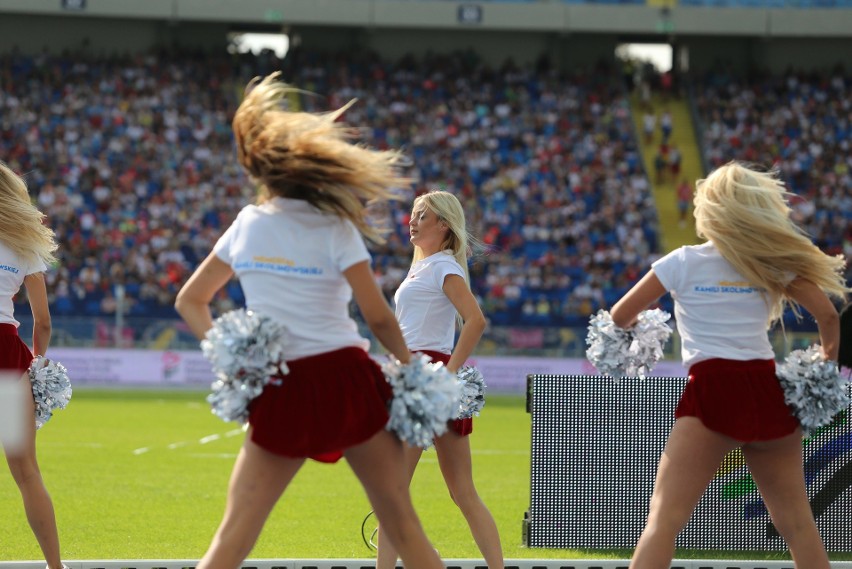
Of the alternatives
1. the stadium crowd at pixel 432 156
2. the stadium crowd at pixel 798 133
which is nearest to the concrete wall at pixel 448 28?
the stadium crowd at pixel 432 156

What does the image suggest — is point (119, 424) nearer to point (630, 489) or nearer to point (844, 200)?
point (630, 489)

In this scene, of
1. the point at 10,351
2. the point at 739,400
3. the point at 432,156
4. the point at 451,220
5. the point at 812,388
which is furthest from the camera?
the point at 432,156

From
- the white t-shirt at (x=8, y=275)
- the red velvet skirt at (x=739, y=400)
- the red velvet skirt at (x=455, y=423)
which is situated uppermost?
the white t-shirt at (x=8, y=275)

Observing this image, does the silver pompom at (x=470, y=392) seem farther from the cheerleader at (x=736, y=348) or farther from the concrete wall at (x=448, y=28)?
the concrete wall at (x=448, y=28)

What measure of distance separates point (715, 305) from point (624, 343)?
626 millimetres

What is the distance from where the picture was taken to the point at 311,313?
4105 mm

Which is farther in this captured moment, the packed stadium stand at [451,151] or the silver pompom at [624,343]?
the packed stadium stand at [451,151]

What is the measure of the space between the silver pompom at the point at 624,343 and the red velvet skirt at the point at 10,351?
8.32 feet

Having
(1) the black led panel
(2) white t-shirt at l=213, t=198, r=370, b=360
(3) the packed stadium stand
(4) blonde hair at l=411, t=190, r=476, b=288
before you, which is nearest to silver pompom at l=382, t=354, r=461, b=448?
(2) white t-shirt at l=213, t=198, r=370, b=360

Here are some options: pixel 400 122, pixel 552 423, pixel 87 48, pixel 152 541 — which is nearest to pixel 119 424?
pixel 152 541

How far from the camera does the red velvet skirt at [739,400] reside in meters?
4.61

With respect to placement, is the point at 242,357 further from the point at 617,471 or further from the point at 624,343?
the point at 617,471

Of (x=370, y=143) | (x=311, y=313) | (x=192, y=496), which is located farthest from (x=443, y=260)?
(x=370, y=143)

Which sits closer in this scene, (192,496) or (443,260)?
(443,260)
